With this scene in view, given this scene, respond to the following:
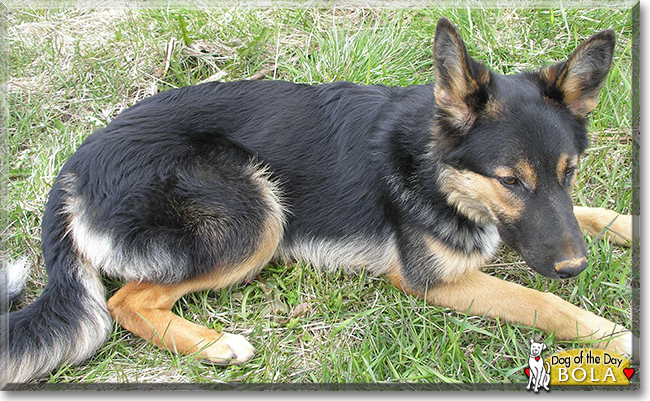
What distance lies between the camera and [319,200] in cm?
378

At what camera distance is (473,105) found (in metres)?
2.98

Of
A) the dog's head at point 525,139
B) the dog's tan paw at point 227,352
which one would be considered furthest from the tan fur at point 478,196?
the dog's tan paw at point 227,352

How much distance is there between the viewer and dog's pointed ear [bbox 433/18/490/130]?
2.76 m

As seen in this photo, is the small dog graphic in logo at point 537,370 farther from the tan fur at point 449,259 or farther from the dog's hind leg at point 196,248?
the dog's hind leg at point 196,248

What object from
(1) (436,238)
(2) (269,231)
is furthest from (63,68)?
(1) (436,238)

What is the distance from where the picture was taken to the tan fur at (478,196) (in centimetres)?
298

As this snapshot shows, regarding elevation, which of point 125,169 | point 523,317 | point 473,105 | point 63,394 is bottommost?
point 63,394

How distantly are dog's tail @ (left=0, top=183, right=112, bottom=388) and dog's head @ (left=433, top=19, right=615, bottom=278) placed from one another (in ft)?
8.39

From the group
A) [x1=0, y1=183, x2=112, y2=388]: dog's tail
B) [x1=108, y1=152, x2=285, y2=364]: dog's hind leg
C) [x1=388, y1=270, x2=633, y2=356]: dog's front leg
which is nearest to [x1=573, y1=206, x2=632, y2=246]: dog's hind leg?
[x1=388, y1=270, x2=633, y2=356]: dog's front leg

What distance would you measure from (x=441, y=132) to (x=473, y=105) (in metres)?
0.26

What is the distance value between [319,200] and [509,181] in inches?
54.8

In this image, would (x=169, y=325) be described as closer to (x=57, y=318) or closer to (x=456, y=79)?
(x=57, y=318)

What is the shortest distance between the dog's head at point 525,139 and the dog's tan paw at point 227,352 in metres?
1.83

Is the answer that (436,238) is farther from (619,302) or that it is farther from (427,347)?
(619,302)
